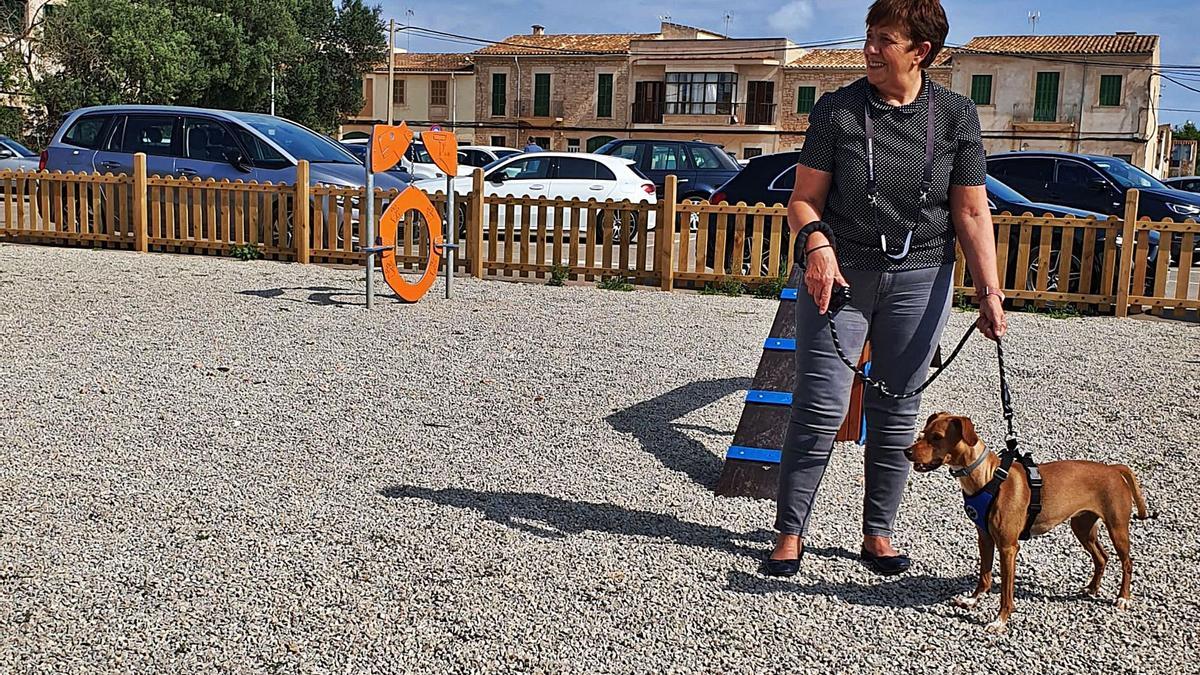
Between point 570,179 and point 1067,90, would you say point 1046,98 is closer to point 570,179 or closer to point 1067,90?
point 1067,90

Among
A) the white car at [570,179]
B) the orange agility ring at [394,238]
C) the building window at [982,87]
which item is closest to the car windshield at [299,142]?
the white car at [570,179]

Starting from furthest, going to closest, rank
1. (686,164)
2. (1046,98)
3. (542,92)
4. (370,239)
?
(542,92) < (1046,98) < (686,164) < (370,239)

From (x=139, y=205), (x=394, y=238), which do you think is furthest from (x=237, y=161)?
(x=394, y=238)

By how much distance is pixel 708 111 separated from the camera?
54.5 m

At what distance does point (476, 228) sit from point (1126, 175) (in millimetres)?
8262

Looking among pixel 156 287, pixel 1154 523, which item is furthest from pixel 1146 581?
pixel 156 287

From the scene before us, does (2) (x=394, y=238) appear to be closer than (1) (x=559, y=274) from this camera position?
Yes

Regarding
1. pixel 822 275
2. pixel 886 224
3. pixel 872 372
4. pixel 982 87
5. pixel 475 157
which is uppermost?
pixel 982 87

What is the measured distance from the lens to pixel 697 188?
20.3m

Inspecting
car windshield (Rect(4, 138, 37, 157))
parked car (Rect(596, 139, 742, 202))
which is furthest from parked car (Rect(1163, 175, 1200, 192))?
car windshield (Rect(4, 138, 37, 157))

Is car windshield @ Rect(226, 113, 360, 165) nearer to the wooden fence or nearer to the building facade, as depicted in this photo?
the wooden fence

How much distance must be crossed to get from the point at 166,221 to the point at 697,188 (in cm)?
905

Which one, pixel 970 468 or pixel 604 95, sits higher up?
pixel 604 95

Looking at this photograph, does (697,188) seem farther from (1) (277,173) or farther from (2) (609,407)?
(2) (609,407)
